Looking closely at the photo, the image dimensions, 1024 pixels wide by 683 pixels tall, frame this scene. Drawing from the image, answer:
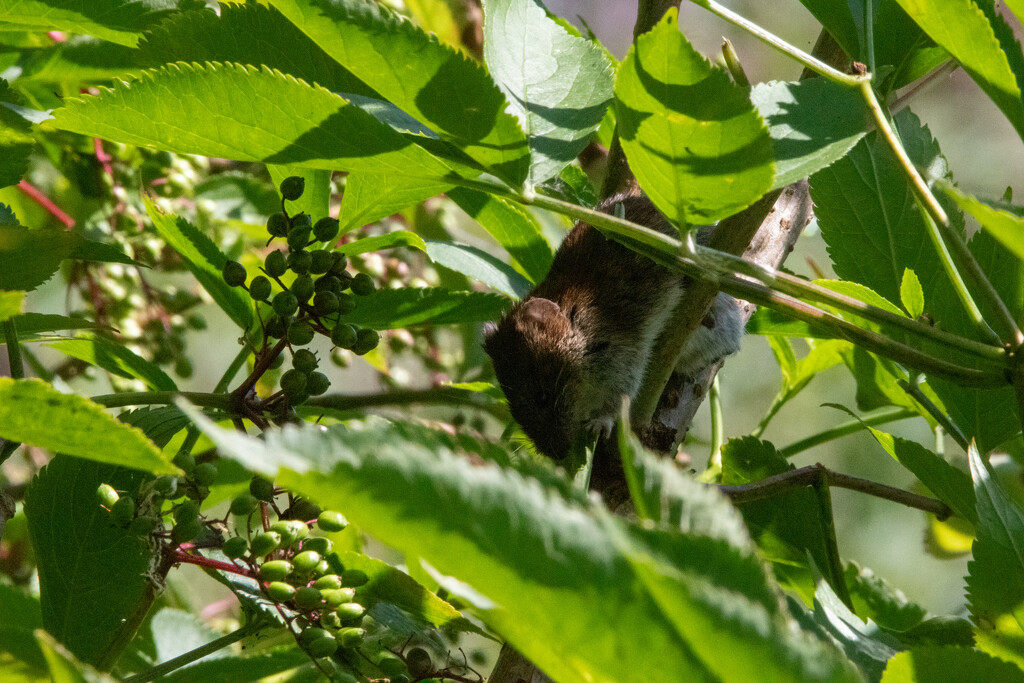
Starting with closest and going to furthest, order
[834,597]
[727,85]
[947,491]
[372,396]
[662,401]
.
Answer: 1. [727,85]
2. [834,597]
3. [947,491]
4. [662,401]
5. [372,396]

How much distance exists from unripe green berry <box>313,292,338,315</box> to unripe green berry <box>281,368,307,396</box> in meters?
0.10

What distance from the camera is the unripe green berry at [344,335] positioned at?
4.00ft

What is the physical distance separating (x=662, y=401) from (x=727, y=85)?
2.60 ft

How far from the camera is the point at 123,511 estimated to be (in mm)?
971

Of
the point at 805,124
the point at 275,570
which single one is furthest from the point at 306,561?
the point at 805,124

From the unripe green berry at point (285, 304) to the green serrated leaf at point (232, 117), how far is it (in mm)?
284

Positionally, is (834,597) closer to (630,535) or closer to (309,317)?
(630,535)

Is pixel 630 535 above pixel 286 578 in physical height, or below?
above

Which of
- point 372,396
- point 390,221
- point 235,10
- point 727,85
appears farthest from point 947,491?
point 390,221

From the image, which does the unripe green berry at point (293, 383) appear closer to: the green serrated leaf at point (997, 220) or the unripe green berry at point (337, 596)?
the unripe green berry at point (337, 596)

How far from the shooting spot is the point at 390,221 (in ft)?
8.36

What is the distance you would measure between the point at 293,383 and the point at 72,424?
0.41 metres

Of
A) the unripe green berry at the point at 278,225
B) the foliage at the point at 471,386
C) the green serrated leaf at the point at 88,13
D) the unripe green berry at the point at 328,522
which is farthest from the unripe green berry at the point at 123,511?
the green serrated leaf at the point at 88,13

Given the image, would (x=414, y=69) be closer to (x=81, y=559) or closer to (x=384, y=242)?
(x=384, y=242)
